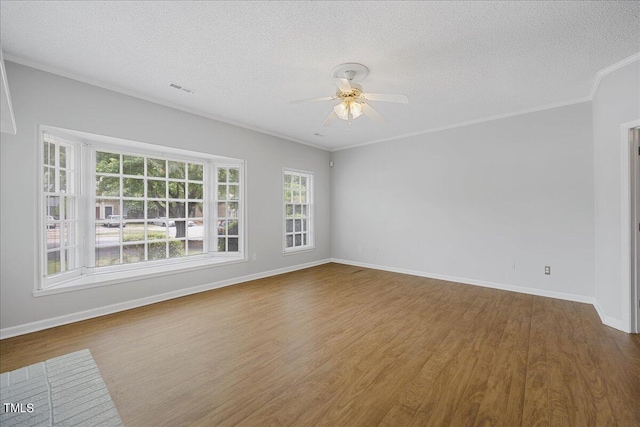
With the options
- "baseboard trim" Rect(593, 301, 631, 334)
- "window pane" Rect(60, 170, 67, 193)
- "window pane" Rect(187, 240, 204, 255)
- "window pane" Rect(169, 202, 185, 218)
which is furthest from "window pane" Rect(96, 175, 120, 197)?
"baseboard trim" Rect(593, 301, 631, 334)

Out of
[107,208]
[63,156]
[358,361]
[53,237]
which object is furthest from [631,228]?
[63,156]

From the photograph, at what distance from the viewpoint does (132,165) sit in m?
3.97

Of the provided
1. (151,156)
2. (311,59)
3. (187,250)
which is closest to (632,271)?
Result: (311,59)

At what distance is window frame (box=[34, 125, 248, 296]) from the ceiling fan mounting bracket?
2.60m

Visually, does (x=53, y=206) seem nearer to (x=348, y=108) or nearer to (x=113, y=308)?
(x=113, y=308)

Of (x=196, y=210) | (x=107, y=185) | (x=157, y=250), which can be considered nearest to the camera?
(x=107, y=185)

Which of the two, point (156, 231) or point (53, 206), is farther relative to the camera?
point (156, 231)

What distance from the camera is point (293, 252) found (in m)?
5.88

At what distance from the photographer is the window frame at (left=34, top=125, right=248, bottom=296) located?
2.97 meters

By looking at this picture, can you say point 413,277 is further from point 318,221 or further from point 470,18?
point 470,18

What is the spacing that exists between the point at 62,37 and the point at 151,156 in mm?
1868

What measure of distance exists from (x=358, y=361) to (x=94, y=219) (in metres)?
3.76

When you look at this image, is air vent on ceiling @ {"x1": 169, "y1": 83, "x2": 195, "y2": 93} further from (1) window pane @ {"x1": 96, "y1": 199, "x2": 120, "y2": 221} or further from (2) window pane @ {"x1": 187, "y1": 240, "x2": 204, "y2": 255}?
(2) window pane @ {"x1": 187, "y1": 240, "x2": 204, "y2": 255}

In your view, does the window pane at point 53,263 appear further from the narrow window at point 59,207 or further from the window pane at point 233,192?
the window pane at point 233,192
